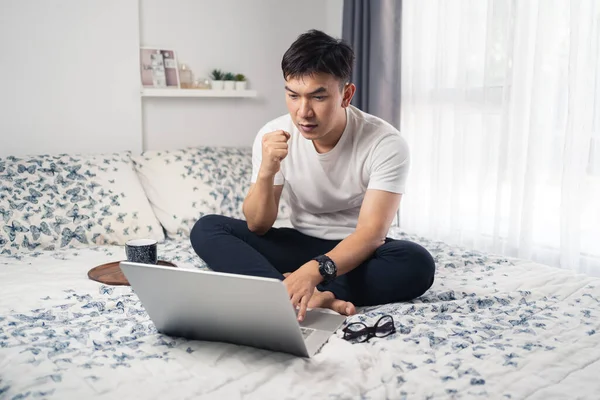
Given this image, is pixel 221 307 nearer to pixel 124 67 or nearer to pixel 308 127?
pixel 308 127

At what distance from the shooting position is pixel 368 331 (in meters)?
1.32

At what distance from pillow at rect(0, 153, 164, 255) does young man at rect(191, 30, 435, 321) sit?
51 centimetres

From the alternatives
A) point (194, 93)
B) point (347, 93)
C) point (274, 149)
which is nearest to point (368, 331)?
point (274, 149)

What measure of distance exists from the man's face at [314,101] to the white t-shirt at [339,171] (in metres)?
0.16

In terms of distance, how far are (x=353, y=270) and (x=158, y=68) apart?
5.17ft

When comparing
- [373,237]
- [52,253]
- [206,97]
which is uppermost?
[206,97]

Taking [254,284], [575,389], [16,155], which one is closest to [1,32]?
[16,155]

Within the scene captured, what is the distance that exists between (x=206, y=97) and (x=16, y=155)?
0.91m

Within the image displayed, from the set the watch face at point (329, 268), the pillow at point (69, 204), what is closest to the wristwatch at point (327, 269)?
the watch face at point (329, 268)

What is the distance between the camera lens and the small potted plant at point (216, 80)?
2879 mm

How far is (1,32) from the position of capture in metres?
2.40

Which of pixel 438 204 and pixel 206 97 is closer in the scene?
pixel 438 204

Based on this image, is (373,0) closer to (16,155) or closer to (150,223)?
(150,223)

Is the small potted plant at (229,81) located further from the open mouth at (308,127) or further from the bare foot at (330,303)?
the bare foot at (330,303)
